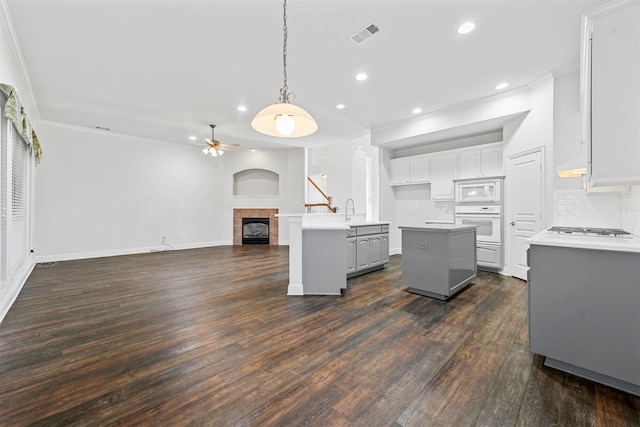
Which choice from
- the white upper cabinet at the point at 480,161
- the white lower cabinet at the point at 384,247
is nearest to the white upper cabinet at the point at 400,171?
the white upper cabinet at the point at 480,161

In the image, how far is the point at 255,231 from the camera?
9000 millimetres

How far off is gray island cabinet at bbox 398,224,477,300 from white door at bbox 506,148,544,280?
1194 millimetres

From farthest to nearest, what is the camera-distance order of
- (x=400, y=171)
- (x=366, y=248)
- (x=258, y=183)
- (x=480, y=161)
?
(x=258, y=183), (x=400, y=171), (x=480, y=161), (x=366, y=248)

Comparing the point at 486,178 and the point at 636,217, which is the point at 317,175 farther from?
the point at 636,217

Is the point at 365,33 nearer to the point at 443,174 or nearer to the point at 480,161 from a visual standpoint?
the point at 480,161

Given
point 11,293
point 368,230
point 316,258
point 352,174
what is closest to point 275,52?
point 316,258

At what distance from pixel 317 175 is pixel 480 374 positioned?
358 inches

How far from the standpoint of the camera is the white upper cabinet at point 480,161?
4.93m

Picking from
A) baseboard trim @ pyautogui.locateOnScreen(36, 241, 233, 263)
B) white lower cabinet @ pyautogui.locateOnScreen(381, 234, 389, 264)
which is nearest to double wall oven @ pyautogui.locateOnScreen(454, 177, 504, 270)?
white lower cabinet @ pyautogui.locateOnScreen(381, 234, 389, 264)

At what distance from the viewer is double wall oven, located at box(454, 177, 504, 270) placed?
181 inches

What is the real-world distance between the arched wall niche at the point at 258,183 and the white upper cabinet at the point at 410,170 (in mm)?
4383

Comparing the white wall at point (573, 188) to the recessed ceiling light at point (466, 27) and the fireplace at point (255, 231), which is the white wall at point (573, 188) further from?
the fireplace at point (255, 231)

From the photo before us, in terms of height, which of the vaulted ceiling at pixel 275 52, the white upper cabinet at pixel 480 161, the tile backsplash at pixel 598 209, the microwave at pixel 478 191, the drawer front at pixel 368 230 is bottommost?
the drawer front at pixel 368 230

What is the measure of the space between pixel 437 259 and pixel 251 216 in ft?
22.2
